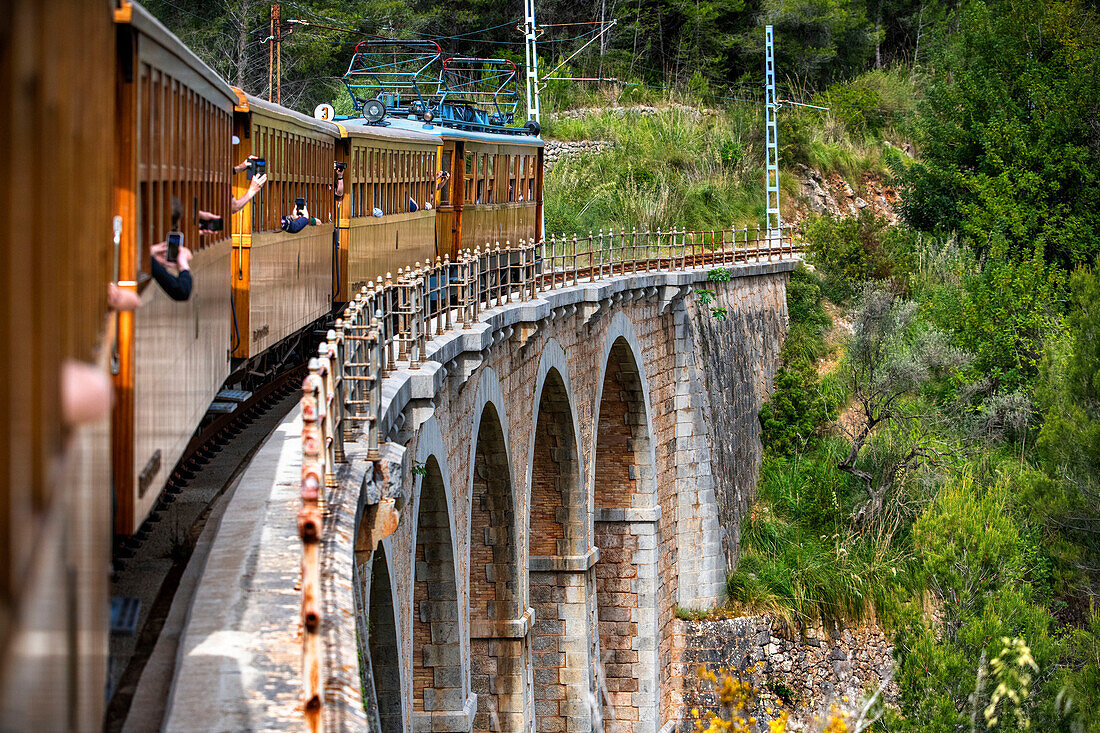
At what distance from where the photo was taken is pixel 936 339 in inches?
1398

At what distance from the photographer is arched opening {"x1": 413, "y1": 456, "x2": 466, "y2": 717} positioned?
13.4 m

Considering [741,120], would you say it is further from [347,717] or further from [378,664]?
[347,717]

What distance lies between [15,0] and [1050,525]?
28.6 m

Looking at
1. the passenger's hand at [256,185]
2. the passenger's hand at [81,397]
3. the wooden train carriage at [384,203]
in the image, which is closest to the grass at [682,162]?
the wooden train carriage at [384,203]

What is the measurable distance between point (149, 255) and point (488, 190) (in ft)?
55.2

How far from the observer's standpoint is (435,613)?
14.1m

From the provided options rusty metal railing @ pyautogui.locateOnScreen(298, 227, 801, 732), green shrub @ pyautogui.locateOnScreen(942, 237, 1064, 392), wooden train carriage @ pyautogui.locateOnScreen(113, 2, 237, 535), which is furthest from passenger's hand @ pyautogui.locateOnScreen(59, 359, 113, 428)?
green shrub @ pyautogui.locateOnScreen(942, 237, 1064, 392)

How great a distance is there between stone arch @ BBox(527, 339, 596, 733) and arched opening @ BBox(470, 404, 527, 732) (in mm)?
4010

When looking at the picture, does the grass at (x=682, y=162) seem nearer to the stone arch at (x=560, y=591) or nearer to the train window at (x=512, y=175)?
the train window at (x=512, y=175)

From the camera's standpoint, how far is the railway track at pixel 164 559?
4.88 metres

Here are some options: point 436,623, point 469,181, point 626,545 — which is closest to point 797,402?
point 626,545

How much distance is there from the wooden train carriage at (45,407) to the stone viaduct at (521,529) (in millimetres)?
1973

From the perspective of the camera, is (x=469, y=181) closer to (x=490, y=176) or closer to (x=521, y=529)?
(x=490, y=176)

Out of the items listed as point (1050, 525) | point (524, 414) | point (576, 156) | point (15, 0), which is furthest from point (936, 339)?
point (15, 0)
